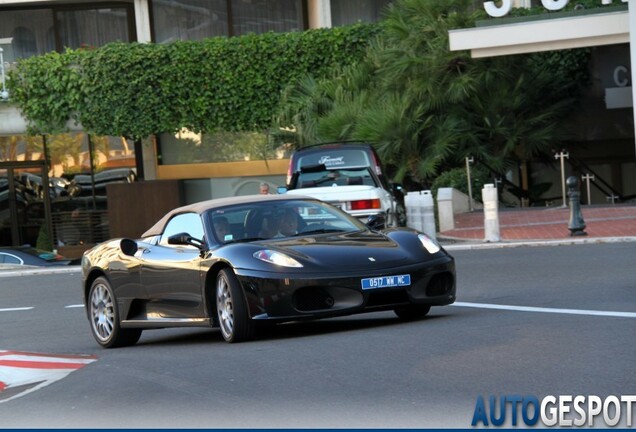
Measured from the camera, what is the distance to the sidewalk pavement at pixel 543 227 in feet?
76.1

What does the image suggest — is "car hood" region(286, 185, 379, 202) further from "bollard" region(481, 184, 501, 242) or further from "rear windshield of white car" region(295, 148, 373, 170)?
"bollard" region(481, 184, 501, 242)

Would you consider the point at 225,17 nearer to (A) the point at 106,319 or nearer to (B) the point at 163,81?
(B) the point at 163,81

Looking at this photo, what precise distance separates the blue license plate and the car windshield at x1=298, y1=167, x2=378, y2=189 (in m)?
13.5

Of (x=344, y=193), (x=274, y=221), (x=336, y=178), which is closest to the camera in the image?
(x=274, y=221)

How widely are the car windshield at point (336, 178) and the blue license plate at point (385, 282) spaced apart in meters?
13.5

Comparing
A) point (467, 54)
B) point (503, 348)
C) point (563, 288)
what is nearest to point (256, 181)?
point (467, 54)

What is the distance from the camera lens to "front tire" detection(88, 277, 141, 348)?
13.5 m

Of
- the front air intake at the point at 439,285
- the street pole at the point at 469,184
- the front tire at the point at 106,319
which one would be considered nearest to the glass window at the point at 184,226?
the front tire at the point at 106,319

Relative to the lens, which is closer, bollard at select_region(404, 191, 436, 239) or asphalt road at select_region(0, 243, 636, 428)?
asphalt road at select_region(0, 243, 636, 428)

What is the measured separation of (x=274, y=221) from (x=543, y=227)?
14.0 metres

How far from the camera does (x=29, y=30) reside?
4209cm

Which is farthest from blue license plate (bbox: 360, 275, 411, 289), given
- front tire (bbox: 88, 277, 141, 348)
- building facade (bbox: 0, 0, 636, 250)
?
building facade (bbox: 0, 0, 636, 250)

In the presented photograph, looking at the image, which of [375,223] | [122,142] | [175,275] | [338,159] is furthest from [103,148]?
[175,275]

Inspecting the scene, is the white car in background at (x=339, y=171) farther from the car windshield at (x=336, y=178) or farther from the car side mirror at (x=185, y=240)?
the car side mirror at (x=185, y=240)
